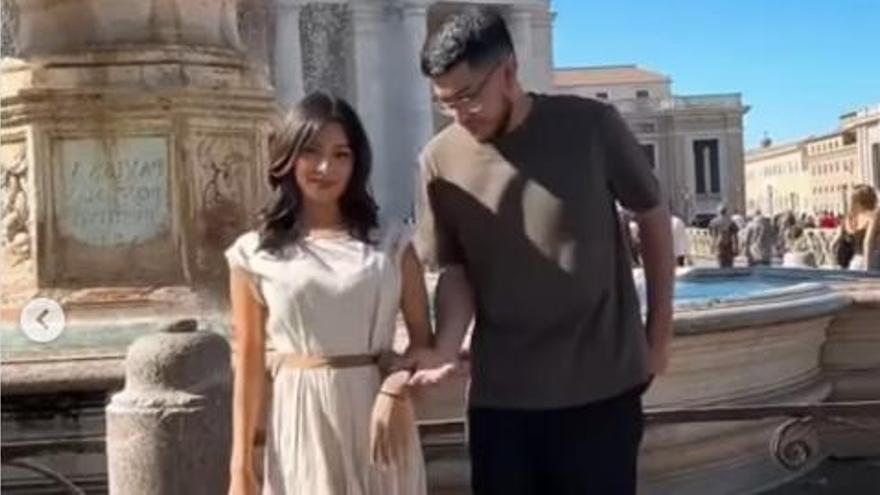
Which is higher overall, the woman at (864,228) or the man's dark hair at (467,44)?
the man's dark hair at (467,44)

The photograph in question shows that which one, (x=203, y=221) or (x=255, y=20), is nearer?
(x=203, y=221)

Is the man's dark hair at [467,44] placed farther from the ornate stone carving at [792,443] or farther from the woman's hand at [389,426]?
the ornate stone carving at [792,443]

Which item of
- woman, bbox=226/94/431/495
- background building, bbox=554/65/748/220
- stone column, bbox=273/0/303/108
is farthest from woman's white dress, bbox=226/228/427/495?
background building, bbox=554/65/748/220

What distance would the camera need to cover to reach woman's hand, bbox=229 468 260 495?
3387 mm

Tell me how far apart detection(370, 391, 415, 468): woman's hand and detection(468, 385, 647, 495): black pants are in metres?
0.25

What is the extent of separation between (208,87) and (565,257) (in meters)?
4.08

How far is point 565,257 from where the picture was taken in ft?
11.1

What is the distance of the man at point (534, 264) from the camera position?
337 centimetres

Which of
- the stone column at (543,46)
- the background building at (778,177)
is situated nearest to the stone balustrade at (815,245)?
the stone column at (543,46)

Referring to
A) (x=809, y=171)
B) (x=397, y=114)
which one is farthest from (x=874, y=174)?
(x=809, y=171)

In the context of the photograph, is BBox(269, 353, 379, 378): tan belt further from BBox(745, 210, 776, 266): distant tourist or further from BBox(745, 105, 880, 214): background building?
BBox(745, 105, 880, 214): background building

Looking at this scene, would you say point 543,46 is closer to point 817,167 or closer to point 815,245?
point 815,245

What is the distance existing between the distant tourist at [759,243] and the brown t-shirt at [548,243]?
2228cm

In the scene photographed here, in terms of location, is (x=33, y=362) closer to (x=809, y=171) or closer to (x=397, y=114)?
(x=397, y=114)
